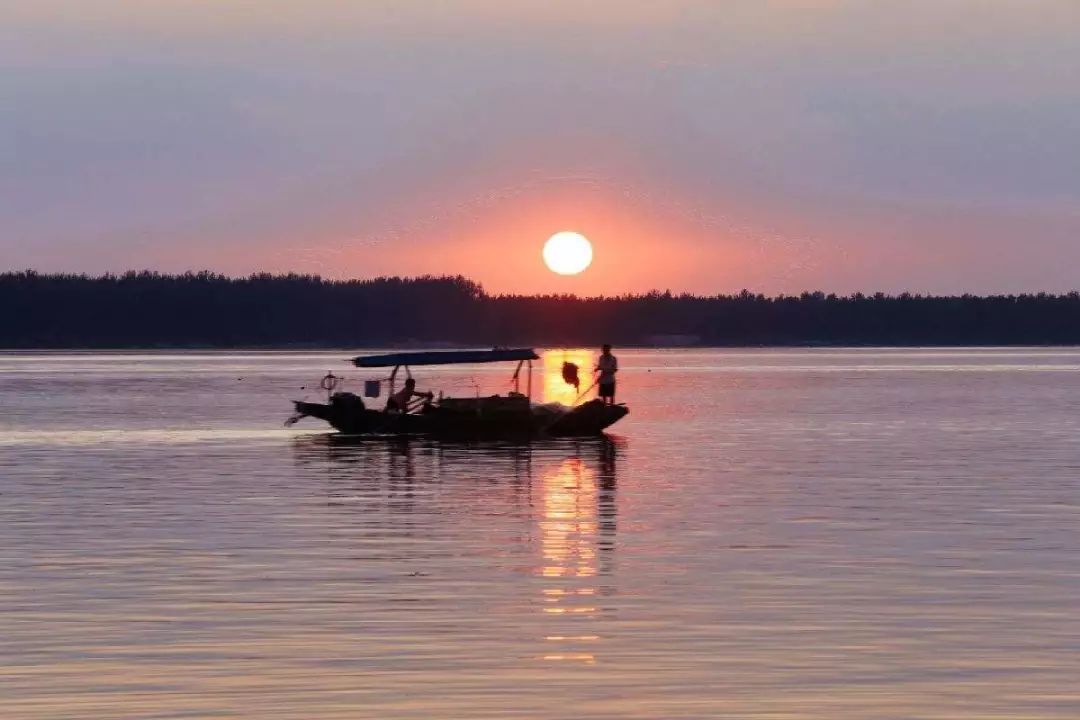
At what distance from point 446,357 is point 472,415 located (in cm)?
450

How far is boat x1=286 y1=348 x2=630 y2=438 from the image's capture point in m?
53.4

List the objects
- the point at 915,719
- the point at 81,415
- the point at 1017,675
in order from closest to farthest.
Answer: the point at 915,719 < the point at 1017,675 < the point at 81,415

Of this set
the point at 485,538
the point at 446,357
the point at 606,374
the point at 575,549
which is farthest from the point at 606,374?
the point at 575,549

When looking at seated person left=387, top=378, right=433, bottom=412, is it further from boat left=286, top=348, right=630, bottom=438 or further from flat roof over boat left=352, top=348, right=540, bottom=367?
flat roof over boat left=352, top=348, right=540, bottom=367

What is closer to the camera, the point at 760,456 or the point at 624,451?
the point at 760,456

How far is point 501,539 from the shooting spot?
26719mm

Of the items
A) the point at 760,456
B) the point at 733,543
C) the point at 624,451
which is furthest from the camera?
the point at 624,451

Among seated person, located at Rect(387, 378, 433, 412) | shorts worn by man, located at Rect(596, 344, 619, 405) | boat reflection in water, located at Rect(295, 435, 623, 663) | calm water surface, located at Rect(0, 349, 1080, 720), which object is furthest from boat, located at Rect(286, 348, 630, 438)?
calm water surface, located at Rect(0, 349, 1080, 720)

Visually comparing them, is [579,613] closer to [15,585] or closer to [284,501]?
[15,585]

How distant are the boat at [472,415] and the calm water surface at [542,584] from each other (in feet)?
20.1

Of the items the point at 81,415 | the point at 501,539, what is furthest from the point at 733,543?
the point at 81,415

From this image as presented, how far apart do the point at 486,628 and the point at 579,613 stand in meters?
1.37

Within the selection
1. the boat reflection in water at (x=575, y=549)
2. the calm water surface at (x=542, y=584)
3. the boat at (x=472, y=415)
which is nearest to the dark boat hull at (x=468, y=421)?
the boat at (x=472, y=415)

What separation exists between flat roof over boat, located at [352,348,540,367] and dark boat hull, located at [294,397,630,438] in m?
1.46
